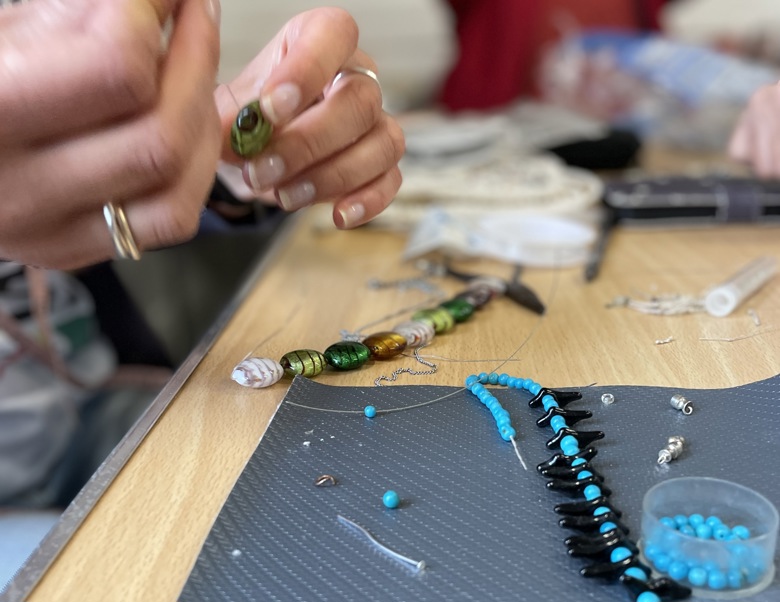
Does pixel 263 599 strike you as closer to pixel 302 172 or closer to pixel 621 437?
pixel 621 437

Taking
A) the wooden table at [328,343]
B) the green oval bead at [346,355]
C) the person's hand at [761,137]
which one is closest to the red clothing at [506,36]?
the person's hand at [761,137]

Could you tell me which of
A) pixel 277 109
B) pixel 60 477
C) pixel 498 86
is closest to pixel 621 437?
pixel 277 109

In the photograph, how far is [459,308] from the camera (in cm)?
77

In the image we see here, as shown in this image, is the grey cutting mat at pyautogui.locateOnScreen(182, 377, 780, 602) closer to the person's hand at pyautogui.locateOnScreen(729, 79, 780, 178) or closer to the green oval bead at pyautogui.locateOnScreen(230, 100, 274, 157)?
the green oval bead at pyautogui.locateOnScreen(230, 100, 274, 157)

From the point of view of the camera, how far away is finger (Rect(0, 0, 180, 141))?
0.46 m

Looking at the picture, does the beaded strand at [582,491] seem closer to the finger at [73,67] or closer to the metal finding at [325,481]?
the metal finding at [325,481]

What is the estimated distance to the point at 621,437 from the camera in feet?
1.81

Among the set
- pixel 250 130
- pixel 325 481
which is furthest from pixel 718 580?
pixel 250 130

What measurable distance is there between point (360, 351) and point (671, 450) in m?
0.28

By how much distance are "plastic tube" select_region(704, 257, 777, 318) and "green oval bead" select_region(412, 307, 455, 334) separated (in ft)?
0.89

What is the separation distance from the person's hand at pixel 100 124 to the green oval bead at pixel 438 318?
0.27 m

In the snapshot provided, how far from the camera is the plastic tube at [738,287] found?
75cm

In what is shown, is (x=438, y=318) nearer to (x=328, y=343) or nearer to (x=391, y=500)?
(x=328, y=343)

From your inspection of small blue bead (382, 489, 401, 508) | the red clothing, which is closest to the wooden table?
small blue bead (382, 489, 401, 508)
